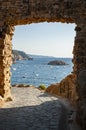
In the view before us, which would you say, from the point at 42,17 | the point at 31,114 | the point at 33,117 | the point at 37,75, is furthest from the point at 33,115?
the point at 37,75

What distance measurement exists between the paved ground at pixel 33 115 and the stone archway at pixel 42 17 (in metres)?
1.27

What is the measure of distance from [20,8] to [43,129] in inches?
221

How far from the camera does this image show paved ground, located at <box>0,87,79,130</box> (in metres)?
8.67

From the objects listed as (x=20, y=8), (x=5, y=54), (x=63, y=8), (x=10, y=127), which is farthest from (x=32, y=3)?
(x=10, y=127)

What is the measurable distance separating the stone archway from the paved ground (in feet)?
4.17

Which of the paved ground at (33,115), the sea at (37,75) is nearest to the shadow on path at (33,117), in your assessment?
the paved ground at (33,115)

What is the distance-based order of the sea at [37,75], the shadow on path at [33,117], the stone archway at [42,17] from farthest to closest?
the sea at [37,75]
the stone archway at [42,17]
the shadow on path at [33,117]

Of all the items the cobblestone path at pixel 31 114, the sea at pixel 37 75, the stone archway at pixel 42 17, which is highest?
the stone archway at pixel 42 17

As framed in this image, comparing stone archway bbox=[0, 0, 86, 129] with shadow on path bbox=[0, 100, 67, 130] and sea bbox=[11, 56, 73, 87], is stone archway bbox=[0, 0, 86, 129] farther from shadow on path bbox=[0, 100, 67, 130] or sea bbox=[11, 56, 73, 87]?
sea bbox=[11, 56, 73, 87]

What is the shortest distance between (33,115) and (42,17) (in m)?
4.00

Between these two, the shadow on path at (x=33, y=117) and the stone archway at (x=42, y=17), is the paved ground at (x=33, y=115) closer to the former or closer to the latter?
the shadow on path at (x=33, y=117)

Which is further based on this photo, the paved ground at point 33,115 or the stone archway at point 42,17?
the stone archway at point 42,17

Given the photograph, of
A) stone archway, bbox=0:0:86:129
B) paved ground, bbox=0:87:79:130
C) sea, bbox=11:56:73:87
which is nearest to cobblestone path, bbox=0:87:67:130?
paved ground, bbox=0:87:79:130

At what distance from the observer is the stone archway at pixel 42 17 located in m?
11.6
